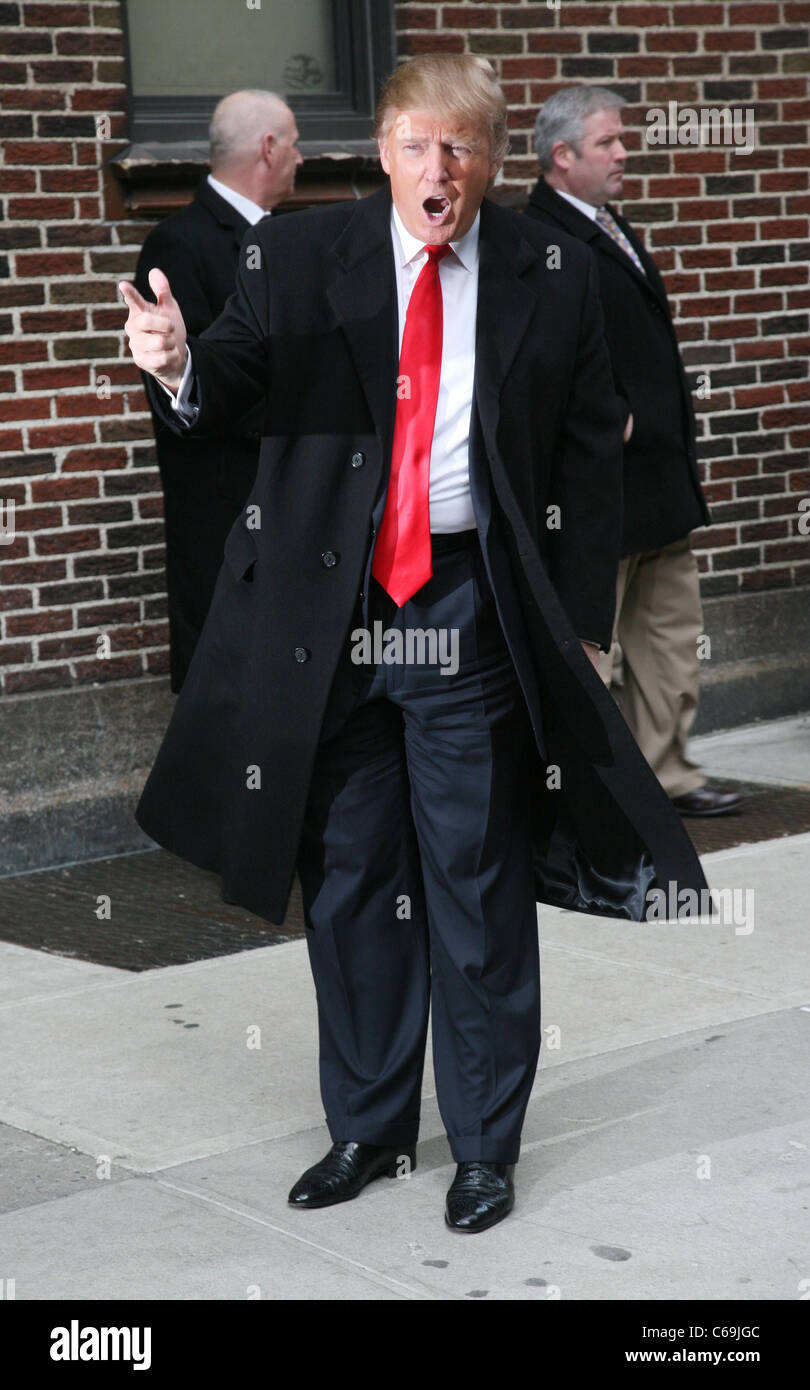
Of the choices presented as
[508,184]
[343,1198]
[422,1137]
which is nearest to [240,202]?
[508,184]

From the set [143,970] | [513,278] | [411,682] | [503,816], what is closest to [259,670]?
[411,682]

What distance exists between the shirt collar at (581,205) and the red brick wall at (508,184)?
100 centimetres

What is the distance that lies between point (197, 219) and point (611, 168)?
1.31 meters

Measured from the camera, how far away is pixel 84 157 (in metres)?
6.34

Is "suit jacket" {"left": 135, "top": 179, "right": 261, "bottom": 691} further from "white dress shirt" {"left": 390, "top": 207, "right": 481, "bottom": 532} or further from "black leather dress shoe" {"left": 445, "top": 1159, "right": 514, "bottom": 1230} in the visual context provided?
"black leather dress shoe" {"left": 445, "top": 1159, "right": 514, "bottom": 1230}

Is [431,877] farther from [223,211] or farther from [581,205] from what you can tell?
[581,205]

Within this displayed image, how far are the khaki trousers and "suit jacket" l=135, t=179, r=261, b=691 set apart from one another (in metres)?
1.44

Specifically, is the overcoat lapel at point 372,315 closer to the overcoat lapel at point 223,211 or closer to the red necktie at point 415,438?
the red necktie at point 415,438

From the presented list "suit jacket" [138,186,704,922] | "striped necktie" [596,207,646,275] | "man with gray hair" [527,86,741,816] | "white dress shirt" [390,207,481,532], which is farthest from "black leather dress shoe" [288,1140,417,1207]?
"striped necktie" [596,207,646,275]

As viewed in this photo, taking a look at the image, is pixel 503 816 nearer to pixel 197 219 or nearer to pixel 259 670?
pixel 259 670

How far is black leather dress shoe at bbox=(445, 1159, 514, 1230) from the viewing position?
11.8 feet

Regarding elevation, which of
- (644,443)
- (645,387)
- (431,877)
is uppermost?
(645,387)

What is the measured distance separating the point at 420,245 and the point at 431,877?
1109 millimetres

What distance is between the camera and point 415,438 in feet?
11.6
